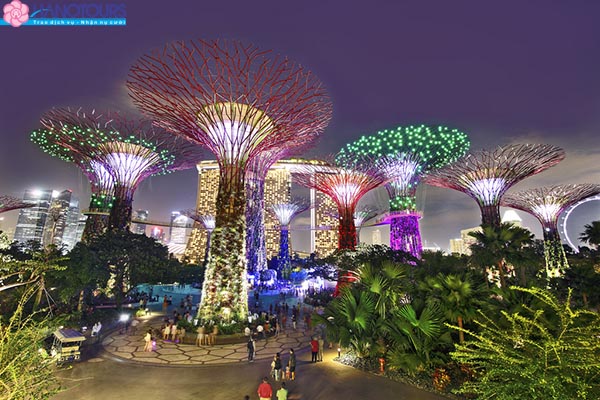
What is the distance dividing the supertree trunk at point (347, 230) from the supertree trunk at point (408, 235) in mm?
4387

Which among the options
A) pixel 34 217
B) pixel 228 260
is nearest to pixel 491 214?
pixel 228 260

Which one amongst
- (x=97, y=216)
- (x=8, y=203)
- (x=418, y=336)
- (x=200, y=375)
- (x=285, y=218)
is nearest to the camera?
(x=418, y=336)

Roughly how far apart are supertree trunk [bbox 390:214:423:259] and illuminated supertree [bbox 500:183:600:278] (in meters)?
20.2

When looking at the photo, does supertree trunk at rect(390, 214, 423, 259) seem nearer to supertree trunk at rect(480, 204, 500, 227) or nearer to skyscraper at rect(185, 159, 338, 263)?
supertree trunk at rect(480, 204, 500, 227)

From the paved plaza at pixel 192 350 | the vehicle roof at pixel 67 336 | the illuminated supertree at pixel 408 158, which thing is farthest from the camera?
the illuminated supertree at pixel 408 158

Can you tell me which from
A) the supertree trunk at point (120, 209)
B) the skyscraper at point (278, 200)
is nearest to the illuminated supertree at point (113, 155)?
the supertree trunk at point (120, 209)

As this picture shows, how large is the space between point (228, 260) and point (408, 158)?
20420 millimetres

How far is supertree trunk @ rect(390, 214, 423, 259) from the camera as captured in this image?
3017 cm

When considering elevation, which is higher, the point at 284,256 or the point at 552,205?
the point at 552,205

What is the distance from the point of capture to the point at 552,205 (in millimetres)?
40406

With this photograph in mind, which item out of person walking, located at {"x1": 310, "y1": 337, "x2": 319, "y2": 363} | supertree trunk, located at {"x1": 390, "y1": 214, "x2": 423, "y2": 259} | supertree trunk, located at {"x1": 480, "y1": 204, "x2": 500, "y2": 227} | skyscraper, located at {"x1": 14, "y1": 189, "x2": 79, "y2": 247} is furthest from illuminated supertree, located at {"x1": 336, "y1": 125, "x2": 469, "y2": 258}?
skyscraper, located at {"x1": 14, "y1": 189, "x2": 79, "y2": 247}

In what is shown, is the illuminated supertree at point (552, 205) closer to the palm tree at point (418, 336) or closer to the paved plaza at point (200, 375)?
the palm tree at point (418, 336)

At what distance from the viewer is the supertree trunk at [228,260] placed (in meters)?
16.9

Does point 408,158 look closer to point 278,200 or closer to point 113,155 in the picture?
point 113,155
